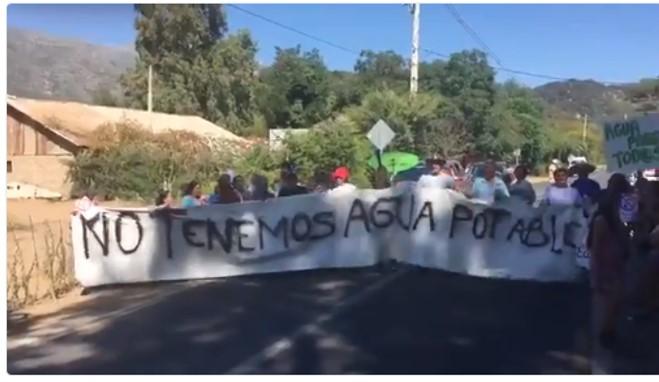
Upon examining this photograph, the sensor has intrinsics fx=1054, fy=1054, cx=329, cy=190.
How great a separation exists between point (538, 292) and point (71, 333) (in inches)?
221

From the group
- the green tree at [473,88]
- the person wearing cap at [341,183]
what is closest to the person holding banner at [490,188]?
the person wearing cap at [341,183]

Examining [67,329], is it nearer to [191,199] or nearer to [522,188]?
[191,199]

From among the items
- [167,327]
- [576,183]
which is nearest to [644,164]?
[576,183]

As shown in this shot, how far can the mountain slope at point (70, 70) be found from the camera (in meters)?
70.9

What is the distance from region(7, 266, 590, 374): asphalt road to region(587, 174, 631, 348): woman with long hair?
0.95 feet

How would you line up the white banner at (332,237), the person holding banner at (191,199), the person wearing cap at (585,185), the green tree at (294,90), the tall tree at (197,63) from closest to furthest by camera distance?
the white banner at (332,237) < the person holding banner at (191,199) < the person wearing cap at (585,185) < the green tree at (294,90) < the tall tree at (197,63)

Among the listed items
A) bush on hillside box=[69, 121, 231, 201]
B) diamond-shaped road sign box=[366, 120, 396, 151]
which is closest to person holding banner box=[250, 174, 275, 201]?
diamond-shaped road sign box=[366, 120, 396, 151]

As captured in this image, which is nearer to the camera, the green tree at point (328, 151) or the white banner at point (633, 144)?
the white banner at point (633, 144)

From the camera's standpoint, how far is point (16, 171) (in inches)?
1679

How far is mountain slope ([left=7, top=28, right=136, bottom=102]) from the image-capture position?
70950mm

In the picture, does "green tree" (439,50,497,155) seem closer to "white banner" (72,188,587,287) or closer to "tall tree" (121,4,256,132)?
"tall tree" (121,4,256,132)

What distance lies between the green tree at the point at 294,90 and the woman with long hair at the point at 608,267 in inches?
2062

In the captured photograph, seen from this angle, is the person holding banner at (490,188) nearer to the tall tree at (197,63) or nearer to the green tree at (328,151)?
the green tree at (328,151)

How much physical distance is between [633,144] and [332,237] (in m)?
4.17
